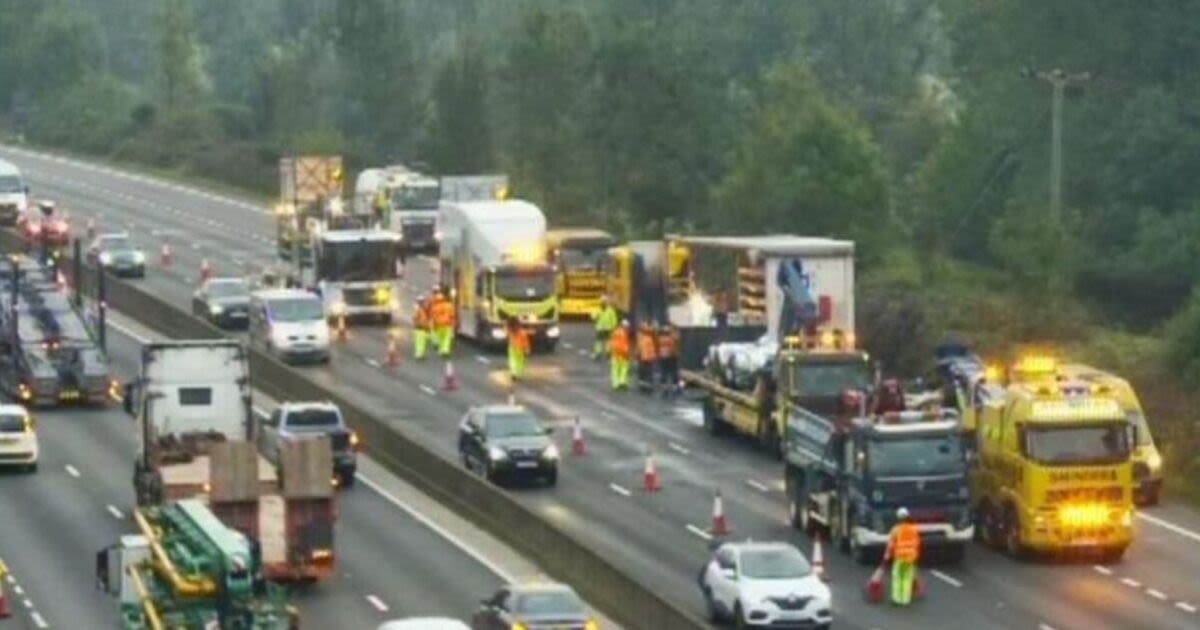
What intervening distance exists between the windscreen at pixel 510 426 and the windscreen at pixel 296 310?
20655 mm

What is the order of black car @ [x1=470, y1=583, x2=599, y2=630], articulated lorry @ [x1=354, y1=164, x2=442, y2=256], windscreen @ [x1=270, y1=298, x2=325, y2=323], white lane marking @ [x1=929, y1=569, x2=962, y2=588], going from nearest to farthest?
black car @ [x1=470, y1=583, x2=599, y2=630], white lane marking @ [x1=929, y1=569, x2=962, y2=588], windscreen @ [x1=270, y1=298, x2=325, y2=323], articulated lorry @ [x1=354, y1=164, x2=442, y2=256]

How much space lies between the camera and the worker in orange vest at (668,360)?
82.4 metres

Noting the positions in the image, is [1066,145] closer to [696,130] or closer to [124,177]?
[696,130]

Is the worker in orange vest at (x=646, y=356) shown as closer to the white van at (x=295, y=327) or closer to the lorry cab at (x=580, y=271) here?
the white van at (x=295, y=327)

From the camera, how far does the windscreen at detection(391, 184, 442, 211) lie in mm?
119125

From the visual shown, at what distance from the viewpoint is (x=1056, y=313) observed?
90.2 metres

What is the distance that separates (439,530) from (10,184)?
63305 mm

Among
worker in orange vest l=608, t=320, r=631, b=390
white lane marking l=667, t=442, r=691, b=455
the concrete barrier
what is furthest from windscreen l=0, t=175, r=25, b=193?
white lane marking l=667, t=442, r=691, b=455

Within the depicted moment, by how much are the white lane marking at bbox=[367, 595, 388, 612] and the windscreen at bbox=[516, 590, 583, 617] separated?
22.0 ft

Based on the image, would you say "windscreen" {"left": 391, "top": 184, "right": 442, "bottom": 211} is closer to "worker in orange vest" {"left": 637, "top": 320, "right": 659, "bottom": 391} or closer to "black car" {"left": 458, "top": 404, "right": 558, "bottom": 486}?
"worker in orange vest" {"left": 637, "top": 320, "right": 659, "bottom": 391}

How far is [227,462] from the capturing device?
56.6 metres

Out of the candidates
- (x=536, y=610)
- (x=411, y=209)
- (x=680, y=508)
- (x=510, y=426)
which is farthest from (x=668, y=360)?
(x=411, y=209)

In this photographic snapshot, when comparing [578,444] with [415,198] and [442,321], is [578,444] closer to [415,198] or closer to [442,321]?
[442,321]

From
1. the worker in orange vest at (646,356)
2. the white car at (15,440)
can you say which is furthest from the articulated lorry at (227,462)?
the worker in orange vest at (646,356)
